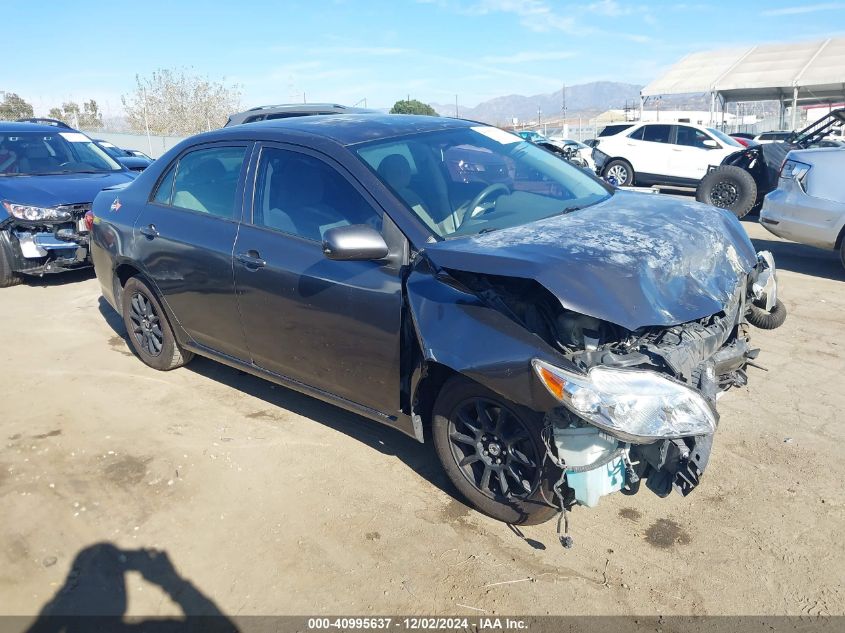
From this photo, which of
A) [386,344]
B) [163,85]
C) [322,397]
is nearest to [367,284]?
[386,344]

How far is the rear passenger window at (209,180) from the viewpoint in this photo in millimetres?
4145

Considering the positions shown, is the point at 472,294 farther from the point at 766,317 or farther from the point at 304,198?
the point at 766,317

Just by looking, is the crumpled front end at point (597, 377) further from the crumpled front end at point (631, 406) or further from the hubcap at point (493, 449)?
the hubcap at point (493, 449)

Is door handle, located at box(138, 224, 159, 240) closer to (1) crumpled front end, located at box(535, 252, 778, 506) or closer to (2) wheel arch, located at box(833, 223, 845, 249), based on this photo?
(1) crumpled front end, located at box(535, 252, 778, 506)

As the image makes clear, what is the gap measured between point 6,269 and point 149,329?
12.2ft

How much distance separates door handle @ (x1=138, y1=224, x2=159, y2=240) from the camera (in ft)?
15.2

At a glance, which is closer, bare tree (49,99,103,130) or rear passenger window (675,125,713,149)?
rear passenger window (675,125,713,149)

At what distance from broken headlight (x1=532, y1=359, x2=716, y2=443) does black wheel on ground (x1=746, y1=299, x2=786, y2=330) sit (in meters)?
1.79

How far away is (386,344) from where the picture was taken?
10.9 feet

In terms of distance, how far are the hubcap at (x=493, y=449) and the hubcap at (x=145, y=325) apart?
2840mm

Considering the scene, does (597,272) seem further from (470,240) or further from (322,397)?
(322,397)

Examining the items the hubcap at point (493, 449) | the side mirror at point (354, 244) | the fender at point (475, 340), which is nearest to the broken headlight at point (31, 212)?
the side mirror at point (354, 244)

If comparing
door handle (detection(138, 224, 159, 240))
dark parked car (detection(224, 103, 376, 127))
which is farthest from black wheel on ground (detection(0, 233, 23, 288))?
dark parked car (detection(224, 103, 376, 127))

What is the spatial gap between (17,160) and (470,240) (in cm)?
741
